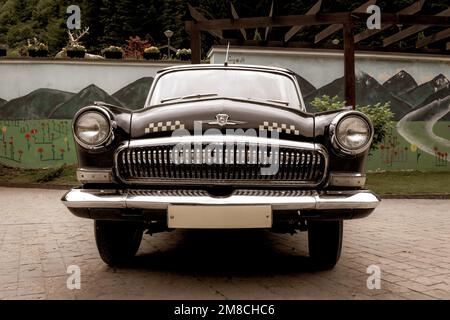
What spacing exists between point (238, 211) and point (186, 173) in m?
0.40

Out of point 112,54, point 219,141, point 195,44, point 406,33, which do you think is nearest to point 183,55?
point 112,54

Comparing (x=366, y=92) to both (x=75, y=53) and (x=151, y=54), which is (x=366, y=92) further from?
(x=75, y=53)

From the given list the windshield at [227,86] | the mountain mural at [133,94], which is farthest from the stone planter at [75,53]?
the windshield at [227,86]

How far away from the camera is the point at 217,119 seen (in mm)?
2916

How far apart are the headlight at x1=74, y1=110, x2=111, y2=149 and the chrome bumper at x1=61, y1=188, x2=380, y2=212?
31 cm

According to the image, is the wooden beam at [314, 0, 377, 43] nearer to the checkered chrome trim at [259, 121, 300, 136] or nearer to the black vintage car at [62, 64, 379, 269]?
the black vintage car at [62, 64, 379, 269]

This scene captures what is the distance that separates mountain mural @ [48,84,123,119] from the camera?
1263 cm

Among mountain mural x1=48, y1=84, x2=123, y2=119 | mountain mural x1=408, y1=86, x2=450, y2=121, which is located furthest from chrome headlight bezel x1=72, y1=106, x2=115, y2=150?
mountain mural x1=408, y1=86, x2=450, y2=121

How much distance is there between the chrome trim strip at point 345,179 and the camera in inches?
114

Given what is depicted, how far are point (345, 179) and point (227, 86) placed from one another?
149cm

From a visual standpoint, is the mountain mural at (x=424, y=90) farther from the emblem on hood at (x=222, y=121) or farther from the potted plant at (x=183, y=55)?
the emblem on hood at (x=222, y=121)

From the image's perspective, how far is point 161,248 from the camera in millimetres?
4148
